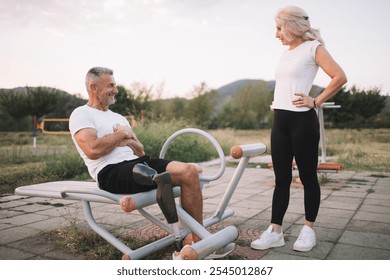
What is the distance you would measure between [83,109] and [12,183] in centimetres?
276

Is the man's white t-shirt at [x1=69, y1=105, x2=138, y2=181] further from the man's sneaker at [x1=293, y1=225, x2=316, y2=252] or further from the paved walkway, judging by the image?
the man's sneaker at [x1=293, y1=225, x2=316, y2=252]

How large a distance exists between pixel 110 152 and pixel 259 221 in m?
1.36

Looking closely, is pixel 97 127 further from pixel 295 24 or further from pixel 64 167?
pixel 64 167

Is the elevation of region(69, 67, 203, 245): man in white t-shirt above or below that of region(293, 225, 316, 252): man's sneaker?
above

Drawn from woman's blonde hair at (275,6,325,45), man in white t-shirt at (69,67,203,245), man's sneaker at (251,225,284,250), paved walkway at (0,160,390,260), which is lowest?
paved walkway at (0,160,390,260)

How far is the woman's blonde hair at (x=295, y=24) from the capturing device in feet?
6.86

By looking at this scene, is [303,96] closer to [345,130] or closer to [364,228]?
[364,228]

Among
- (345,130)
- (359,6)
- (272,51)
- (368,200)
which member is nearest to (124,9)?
(272,51)

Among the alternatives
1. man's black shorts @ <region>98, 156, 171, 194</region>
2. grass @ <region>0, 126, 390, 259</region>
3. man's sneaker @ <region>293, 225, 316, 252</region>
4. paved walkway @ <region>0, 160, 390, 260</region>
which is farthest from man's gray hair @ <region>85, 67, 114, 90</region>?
grass @ <region>0, 126, 390, 259</region>

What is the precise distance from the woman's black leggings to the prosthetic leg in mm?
775

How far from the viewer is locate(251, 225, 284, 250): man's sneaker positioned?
2.18 metres

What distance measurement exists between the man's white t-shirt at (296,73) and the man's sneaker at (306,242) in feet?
2.37

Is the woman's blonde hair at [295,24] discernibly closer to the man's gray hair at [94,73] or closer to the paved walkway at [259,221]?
the man's gray hair at [94,73]
